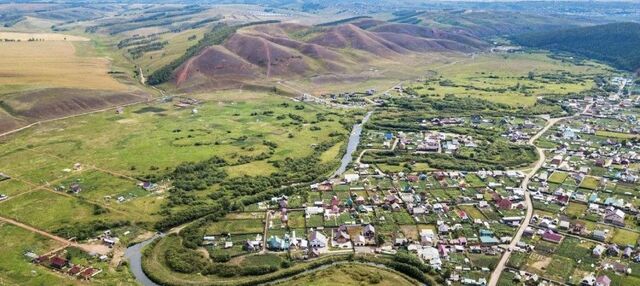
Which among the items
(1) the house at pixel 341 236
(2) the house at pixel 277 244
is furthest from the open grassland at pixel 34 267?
(1) the house at pixel 341 236

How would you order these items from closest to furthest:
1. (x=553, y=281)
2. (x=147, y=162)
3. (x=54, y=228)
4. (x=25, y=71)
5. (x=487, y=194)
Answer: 1. (x=553, y=281)
2. (x=54, y=228)
3. (x=487, y=194)
4. (x=147, y=162)
5. (x=25, y=71)

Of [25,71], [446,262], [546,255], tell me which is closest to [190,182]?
[446,262]

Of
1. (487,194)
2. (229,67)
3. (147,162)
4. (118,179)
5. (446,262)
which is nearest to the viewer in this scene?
(446,262)

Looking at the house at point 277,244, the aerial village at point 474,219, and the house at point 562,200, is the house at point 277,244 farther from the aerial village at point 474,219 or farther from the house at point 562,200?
the house at point 562,200

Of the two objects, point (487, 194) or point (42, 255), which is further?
point (487, 194)

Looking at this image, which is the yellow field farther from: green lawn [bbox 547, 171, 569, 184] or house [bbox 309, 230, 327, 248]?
green lawn [bbox 547, 171, 569, 184]

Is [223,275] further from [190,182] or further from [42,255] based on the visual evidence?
[190,182]

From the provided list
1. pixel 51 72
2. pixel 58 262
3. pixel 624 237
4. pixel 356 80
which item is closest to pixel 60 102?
pixel 51 72
